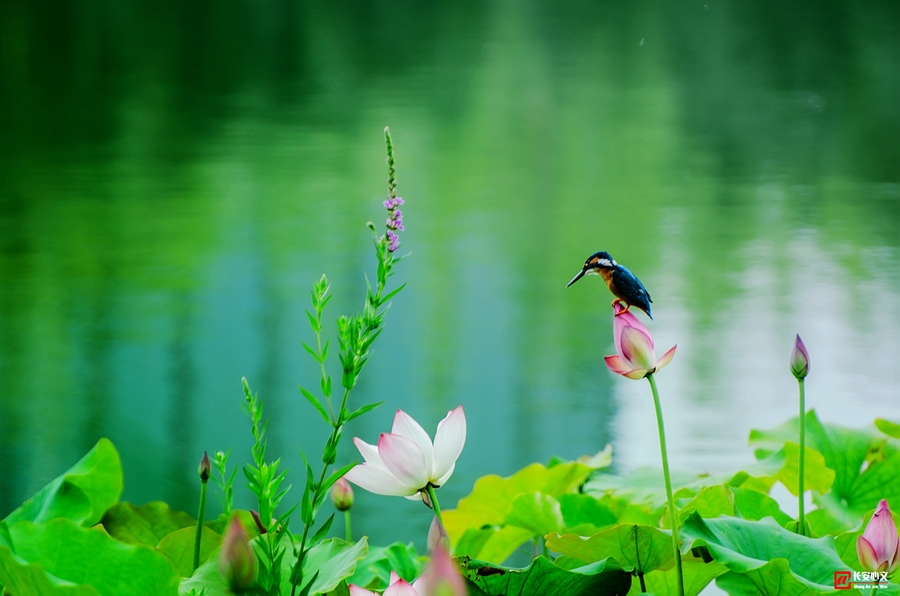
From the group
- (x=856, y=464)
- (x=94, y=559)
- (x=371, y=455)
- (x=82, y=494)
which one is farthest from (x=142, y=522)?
(x=856, y=464)

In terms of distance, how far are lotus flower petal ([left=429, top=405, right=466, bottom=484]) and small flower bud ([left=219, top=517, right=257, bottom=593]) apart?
0.28 ft

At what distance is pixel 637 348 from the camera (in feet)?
1.16

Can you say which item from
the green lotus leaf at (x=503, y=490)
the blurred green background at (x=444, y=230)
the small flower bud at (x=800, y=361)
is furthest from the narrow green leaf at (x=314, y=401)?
the blurred green background at (x=444, y=230)

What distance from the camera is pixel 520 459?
1.72 metres

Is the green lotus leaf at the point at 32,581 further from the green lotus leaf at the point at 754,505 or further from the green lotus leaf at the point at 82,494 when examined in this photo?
the green lotus leaf at the point at 754,505

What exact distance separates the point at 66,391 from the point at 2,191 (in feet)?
4.87

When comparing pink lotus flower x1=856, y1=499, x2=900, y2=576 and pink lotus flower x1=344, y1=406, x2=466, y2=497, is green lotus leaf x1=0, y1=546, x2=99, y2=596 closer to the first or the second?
pink lotus flower x1=344, y1=406, x2=466, y2=497

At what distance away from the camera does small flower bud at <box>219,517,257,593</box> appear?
315 mm

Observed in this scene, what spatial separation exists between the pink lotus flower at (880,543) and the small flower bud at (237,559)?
26 cm

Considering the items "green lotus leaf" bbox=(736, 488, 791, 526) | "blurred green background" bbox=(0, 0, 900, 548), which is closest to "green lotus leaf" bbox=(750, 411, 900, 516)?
"green lotus leaf" bbox=(736, 488, 791, 526)

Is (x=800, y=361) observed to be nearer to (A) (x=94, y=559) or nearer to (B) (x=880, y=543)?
(B) (x=880, y=543)

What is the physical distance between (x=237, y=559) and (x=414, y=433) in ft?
0.31

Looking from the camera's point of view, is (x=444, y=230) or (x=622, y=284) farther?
(x=444, y=230)

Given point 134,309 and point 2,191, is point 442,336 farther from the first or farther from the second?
point 2,191
